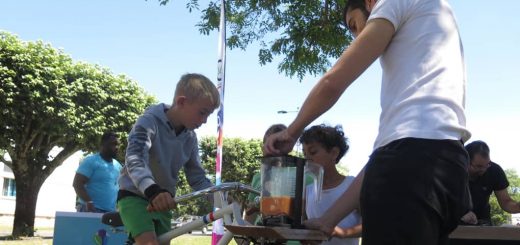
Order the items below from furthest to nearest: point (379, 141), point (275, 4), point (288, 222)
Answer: point (275, 4), point (288, 222), point (379, 141)

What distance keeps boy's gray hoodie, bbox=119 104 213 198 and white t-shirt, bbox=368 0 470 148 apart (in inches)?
63.9

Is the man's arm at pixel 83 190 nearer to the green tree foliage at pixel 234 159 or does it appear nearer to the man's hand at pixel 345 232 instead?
the man's hand at pixel 345 232

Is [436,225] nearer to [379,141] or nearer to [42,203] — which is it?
[379,141]

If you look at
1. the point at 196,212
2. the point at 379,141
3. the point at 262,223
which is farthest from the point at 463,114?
the point at 196,212

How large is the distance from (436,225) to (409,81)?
468mm

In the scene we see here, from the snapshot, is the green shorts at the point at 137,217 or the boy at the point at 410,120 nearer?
the boy at the point at 410,120

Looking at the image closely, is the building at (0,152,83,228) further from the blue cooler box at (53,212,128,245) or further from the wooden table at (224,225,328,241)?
the wooden table at (224,225,328,241)

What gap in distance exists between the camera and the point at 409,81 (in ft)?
5.98

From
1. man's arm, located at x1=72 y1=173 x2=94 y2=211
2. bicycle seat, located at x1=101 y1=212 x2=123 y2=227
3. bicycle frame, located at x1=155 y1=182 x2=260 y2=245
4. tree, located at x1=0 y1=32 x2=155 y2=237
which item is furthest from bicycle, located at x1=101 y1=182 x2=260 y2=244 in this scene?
tree, located at x1=0 y1=32 x2=155 y2=237

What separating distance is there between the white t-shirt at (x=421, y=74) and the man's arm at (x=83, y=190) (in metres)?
6.28

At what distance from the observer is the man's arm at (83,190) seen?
7.48 m

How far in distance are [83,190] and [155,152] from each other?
14.6 ft

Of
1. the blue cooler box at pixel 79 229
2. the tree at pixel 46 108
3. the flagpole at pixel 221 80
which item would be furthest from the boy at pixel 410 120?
the tree at pixel 46 108

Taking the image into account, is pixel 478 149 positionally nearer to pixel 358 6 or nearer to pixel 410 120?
pixel 358 6
